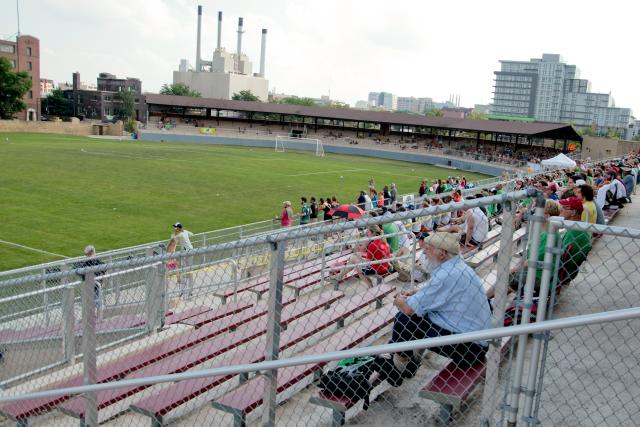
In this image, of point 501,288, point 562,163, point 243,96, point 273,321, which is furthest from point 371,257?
point 243,96

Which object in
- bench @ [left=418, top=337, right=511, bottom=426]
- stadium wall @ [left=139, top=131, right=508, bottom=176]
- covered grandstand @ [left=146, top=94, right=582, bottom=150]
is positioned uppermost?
covered grandstand @ [left=146, top=94, right=582, bottom=150]

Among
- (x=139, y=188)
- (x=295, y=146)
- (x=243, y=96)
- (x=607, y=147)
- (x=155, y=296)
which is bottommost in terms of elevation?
(x=139, y=188)

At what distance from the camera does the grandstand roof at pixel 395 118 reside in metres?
58.2

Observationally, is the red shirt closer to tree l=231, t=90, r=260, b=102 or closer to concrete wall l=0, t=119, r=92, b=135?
concrete wall l=0, t=119, r=92, b=135

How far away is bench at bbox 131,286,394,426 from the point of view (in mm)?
4328

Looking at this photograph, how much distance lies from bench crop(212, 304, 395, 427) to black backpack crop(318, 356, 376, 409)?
164 mm

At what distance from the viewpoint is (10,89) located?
242 feet

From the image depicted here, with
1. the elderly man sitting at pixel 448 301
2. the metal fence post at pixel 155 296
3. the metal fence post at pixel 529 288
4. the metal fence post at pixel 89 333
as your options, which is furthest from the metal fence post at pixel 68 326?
the metal fence post at pixel 529 288

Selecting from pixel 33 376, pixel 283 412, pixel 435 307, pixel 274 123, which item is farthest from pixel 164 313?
pixel 274 123

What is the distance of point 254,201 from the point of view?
1114 inches

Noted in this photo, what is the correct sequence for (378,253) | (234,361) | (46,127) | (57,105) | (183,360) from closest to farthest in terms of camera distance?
(183,360), (234,361), (378,253), (46,127), (57,105)

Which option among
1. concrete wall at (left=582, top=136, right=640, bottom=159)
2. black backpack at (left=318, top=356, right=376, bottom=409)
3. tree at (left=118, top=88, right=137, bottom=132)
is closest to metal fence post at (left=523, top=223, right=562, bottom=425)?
black backpack at (left=318, top=356, right=376, bottom=409)

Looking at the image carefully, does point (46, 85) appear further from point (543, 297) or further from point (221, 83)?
point (543, 297)

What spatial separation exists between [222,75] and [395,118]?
70.0m
